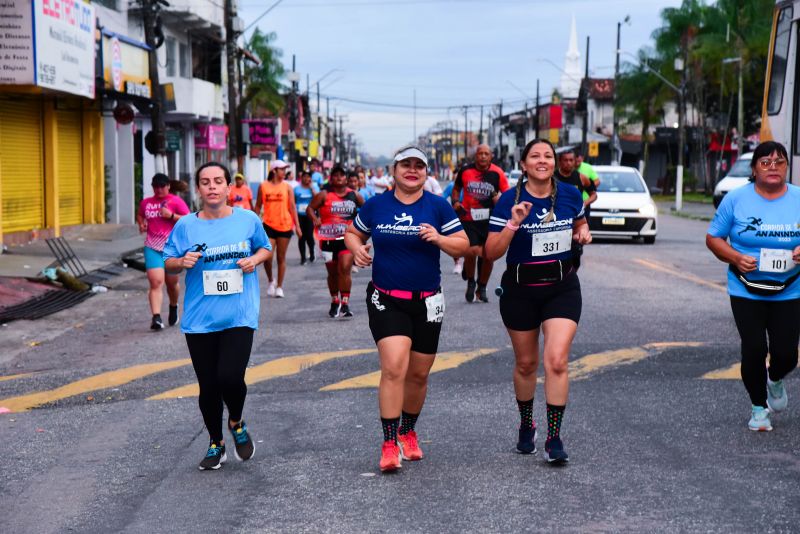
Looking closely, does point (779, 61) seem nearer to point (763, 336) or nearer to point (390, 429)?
point (763, 336)

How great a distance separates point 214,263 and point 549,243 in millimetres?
1882

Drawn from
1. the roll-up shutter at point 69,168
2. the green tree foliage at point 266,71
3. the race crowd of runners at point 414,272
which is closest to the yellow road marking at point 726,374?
the race crowd of runners at point 414,272

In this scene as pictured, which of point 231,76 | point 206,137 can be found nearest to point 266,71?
point 206,137

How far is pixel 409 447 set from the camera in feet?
22.7

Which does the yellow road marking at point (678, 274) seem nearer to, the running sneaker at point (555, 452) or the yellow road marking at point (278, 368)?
the yellow road marking at point (278, 368)

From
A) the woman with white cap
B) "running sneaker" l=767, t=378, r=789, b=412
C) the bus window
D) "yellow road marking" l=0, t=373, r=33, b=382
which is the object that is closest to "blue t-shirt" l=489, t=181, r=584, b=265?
the woman with white cap

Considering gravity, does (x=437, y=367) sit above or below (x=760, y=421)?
below

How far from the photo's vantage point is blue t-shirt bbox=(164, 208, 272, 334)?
6.79 meters

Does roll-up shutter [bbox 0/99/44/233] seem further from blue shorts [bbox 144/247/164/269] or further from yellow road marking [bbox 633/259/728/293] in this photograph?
yellow road marking [bbox 633/259/728/293]

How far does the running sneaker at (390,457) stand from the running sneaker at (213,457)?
3.15 feet

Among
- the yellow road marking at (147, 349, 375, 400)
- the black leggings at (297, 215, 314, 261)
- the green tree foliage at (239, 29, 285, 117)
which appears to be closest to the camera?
the yellow road marking at (147, 349, 375, 400)

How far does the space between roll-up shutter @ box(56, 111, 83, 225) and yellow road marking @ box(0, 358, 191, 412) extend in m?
19.0

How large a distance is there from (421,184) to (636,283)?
11.1 metres

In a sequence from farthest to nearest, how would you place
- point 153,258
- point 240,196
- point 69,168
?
point 69,168, point 240,196, point 153,258
